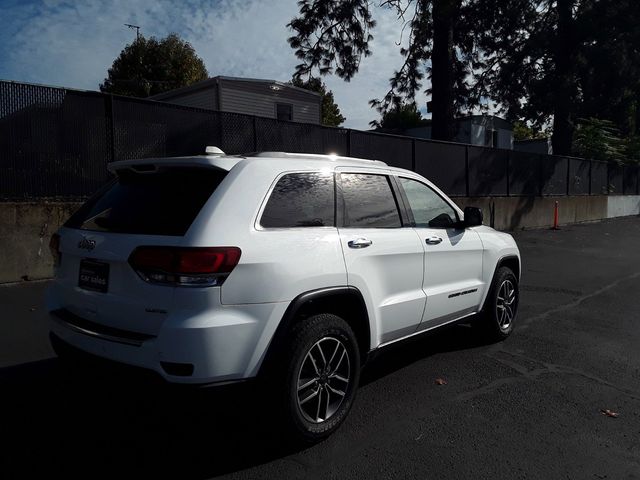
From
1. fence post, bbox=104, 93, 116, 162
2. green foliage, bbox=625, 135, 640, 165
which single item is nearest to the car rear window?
fence post, bbox=104, 93, 116, 162

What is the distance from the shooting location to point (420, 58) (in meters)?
Answer: 22.7

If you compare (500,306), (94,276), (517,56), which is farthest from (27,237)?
(517,56)

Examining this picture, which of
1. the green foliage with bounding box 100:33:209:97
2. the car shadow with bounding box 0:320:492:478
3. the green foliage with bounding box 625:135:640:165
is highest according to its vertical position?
the green foliage with bounding box 100:33:209:97

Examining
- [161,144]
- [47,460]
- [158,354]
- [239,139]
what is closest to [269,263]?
[158,354]

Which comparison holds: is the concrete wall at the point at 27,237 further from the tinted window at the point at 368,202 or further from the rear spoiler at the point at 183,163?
the tinted window at the point at 368,202

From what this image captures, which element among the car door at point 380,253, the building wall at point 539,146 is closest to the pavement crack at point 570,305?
the car door at point 380,253

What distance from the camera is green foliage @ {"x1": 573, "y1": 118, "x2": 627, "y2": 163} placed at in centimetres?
2814

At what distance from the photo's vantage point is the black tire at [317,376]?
118 inches

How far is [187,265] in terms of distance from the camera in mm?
2738

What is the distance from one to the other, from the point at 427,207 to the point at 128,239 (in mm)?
2550

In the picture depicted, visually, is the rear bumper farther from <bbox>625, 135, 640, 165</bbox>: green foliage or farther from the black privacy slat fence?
<bbox>625, 135, 640, 165</bbox>: green foliage

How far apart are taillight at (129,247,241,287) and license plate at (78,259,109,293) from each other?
292mm

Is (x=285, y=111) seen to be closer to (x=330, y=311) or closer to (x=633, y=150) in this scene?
(x=330, y=311)

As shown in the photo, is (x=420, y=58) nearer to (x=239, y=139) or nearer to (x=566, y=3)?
(x=566, y=3)
